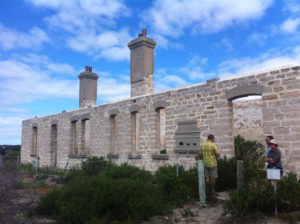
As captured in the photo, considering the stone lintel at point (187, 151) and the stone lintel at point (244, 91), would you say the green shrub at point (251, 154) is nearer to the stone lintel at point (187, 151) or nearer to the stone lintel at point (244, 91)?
the stone lintel at point (187, 151)

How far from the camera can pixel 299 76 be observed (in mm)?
8188

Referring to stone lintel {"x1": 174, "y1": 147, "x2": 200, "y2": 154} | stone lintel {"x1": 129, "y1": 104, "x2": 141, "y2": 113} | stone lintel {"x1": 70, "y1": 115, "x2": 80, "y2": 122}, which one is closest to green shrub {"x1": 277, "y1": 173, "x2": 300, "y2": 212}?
stone lintel {"x1": 174, "y1": 147, "x2": 200, "y2": 154}

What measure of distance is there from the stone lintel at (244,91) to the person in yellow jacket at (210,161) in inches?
95.6

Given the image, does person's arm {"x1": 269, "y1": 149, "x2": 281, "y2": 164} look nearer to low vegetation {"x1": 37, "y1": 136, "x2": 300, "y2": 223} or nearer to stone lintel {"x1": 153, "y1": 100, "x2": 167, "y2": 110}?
low vegetation {"x1": 37, "y1": 136, "x2": 300, "y2": 223}

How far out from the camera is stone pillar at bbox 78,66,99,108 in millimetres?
18781

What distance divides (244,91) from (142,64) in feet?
21.2

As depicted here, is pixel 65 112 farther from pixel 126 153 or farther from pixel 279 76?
pixel 279 76

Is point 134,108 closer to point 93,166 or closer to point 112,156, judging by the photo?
point 112,156

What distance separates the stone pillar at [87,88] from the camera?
18.8 metres

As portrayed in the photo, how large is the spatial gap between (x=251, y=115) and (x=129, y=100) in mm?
6487

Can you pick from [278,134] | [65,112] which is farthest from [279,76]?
[65,112]

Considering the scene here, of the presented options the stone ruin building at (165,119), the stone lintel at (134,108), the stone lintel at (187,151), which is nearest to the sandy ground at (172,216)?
the stone ruin building at (165,119)

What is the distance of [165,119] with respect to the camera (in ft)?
39.7

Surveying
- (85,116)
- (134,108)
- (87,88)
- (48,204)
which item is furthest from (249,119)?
(48,204)
